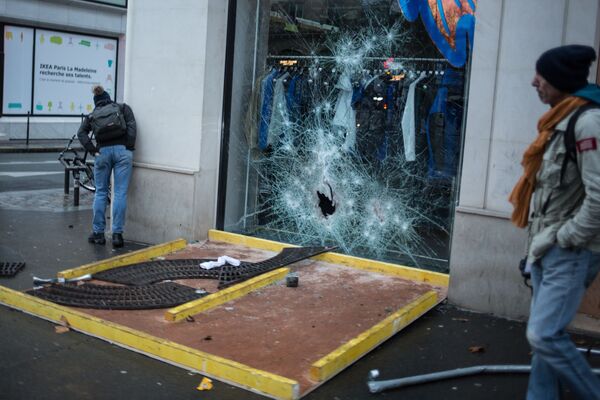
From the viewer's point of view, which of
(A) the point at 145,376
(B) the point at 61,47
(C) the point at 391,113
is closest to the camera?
(A) the point at 145,376

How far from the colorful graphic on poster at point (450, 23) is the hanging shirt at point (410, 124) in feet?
1.50

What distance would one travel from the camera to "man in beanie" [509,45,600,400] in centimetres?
332

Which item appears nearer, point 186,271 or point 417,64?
point 186,271

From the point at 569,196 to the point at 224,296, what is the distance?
3457 millimetres

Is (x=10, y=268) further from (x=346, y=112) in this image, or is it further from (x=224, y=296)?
(x=346, y=112)

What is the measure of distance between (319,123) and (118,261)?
9.33ft

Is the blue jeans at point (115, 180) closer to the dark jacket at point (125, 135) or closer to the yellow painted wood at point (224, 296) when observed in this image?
the dark jacket at point (125, 135)

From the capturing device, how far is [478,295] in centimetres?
629

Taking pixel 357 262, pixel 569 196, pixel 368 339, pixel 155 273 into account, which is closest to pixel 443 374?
pixel 368 339

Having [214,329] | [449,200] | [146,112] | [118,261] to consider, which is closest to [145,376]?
[214,329]

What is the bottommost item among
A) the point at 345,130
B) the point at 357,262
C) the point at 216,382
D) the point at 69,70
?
the point at 216,382

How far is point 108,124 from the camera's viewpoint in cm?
827

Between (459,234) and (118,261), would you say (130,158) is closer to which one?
(118,261)

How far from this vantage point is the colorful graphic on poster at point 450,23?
7113 mm
